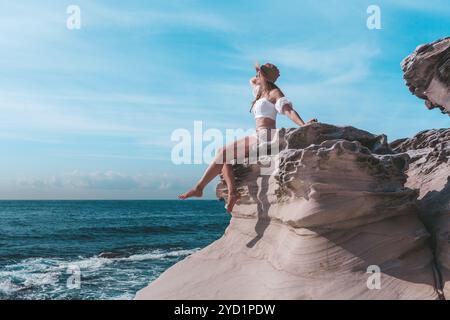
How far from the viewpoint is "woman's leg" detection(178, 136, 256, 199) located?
6.14 metres

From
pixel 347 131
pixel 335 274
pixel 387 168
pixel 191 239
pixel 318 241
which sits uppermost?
pixel 347 131

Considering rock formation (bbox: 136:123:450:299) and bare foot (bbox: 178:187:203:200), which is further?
bare foot (bbox: 178:187:203:200)

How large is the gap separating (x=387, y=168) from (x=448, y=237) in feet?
2.97

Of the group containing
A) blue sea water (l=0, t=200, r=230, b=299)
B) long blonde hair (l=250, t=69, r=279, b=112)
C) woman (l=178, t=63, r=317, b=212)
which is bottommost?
blue sea water (l=0, t=200, r=230, b=299)

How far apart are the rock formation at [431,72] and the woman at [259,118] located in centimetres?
180

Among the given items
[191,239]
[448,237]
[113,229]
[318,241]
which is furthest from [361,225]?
[113,229]

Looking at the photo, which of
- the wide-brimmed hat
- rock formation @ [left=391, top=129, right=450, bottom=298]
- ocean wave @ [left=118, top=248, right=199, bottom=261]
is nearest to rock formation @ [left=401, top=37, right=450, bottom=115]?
rock formation @ [left=391, top=129, right=450, bottom=298]

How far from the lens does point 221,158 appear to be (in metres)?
6.30

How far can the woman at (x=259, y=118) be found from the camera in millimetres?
5997

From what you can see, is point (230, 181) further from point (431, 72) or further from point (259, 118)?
point (431, 72)

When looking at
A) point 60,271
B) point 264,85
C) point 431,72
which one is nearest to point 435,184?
point 431,72

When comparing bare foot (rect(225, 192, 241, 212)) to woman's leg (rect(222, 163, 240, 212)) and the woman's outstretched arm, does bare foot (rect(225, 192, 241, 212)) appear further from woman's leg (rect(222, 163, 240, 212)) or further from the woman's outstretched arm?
the woman's outstretched arm
